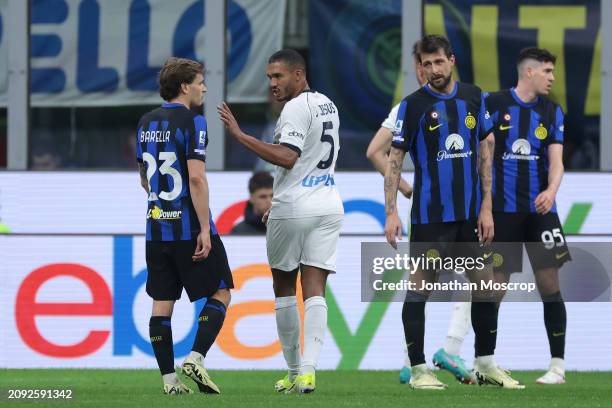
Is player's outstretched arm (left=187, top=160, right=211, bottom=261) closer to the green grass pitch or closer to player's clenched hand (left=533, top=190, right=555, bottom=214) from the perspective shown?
the green grass pitch

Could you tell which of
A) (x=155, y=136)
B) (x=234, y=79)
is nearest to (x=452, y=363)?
(x=155, y=136)

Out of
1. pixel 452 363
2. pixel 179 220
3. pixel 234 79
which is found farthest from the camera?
pixel 234 79

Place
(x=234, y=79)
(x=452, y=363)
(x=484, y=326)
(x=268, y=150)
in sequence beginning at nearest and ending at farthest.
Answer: (x=268, y=150), (x=484, y=326), (x=452, y=363), (x=234, y=79)

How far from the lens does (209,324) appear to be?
24.6ft

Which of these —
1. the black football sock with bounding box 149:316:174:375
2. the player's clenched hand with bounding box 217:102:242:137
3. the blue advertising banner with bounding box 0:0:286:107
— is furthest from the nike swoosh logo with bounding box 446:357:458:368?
the blue advertising banner with bounding box 0:0:286:107

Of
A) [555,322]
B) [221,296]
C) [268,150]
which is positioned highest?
[268,150]

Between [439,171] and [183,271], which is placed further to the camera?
[439,171]

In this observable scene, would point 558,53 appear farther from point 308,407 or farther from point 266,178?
point 308,407

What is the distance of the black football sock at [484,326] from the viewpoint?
7855mm

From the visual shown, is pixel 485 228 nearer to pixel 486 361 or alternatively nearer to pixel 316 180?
pixel 486 361

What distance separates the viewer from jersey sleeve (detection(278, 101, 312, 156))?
24.0ft

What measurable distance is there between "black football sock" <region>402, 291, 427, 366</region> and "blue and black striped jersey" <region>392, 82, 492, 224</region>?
419 mm

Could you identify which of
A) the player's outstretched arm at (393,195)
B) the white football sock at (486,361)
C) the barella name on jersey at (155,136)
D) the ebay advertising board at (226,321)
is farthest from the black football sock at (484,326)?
the ebay advertising board at (226,321)

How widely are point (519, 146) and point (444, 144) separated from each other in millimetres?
1219
